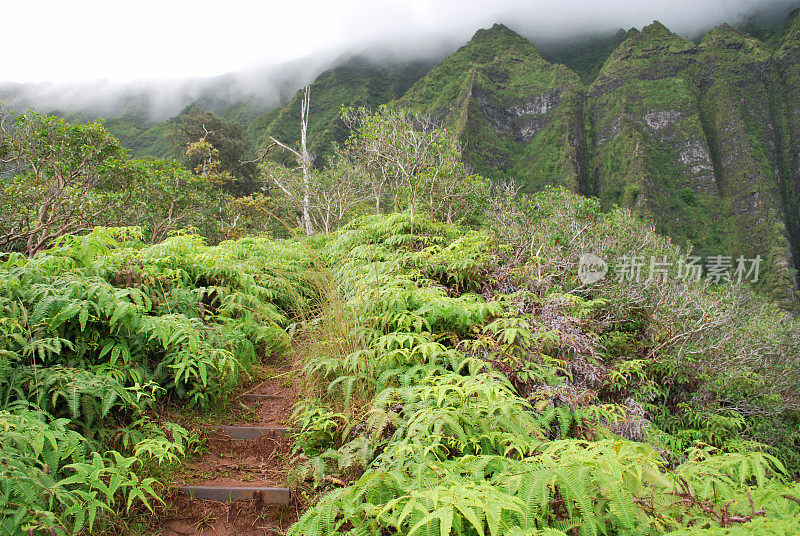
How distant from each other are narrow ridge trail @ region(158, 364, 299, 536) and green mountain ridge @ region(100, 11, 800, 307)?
59159mm

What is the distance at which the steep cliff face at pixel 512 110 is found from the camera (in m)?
68.5

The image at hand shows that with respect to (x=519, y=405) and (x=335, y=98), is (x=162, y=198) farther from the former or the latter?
(x=335, y=98)

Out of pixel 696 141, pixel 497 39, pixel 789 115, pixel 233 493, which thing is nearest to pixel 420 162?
pixel 233 493

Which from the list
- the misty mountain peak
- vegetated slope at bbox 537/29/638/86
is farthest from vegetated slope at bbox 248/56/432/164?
vegetated slope at bbox 537/29/638/86

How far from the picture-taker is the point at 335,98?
68125 mm

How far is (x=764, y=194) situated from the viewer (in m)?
71.6

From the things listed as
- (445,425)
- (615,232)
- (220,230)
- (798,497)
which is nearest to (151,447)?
(445,425)

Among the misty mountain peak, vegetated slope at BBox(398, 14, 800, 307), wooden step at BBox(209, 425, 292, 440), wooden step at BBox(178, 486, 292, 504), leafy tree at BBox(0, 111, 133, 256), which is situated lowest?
wooden step at BBox(209, 425, 292, 440)

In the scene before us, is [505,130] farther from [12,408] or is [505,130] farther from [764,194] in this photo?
[12,408]

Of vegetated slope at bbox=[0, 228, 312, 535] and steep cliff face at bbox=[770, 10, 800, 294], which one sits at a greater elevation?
steep cliff face at bbox=[770, 10, 800, 294]

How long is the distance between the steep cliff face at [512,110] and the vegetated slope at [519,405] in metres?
57.5

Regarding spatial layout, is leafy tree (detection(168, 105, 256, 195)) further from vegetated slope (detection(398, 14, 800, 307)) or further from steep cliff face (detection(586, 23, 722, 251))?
steep cliff face (detection(586, 23, 722, 251))

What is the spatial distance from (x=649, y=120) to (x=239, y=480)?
322 feet

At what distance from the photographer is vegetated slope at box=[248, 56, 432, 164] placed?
46.6 meters
